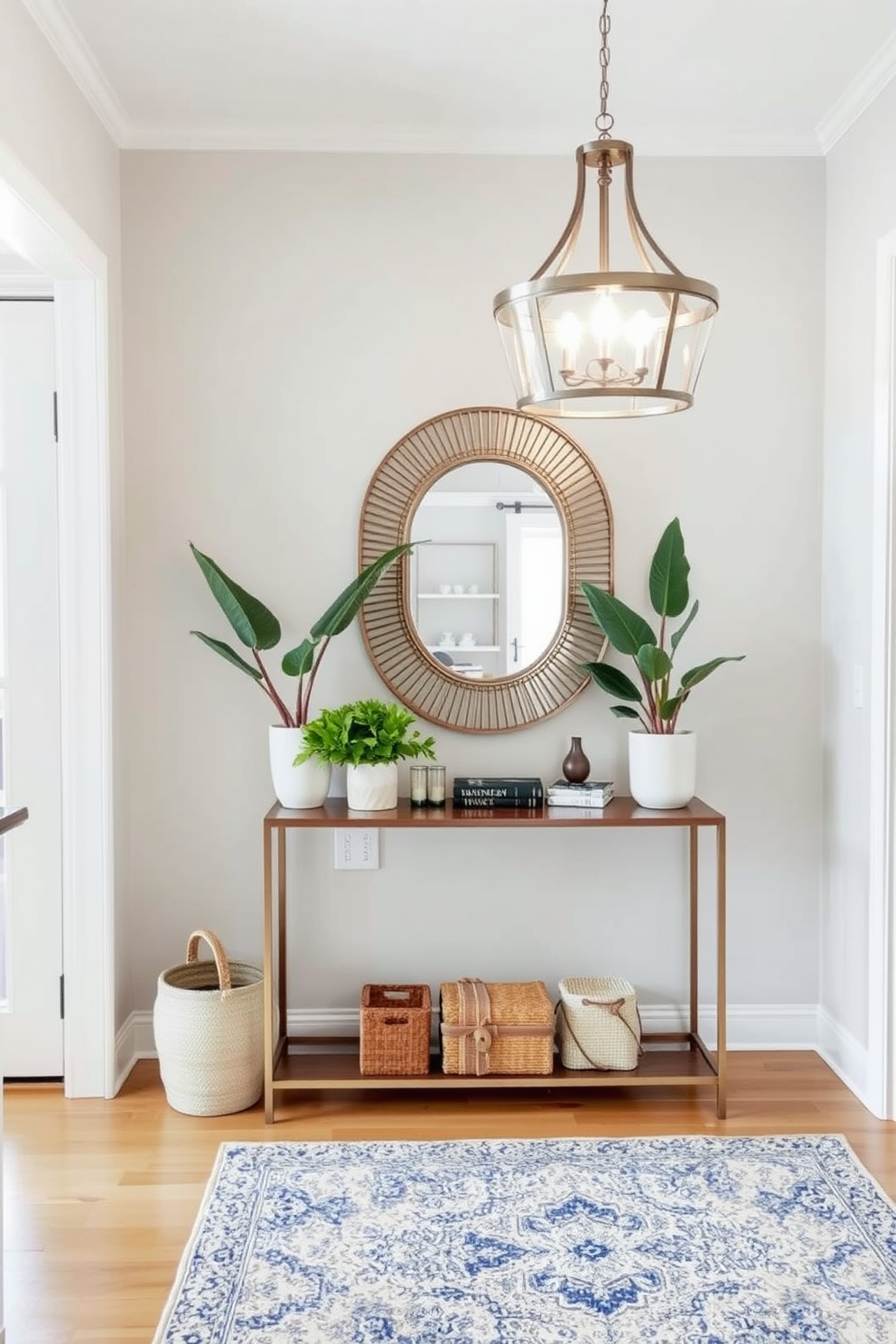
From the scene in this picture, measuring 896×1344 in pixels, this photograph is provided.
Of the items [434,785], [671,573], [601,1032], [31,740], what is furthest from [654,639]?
[31,740]

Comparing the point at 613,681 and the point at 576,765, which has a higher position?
the point at 613,681

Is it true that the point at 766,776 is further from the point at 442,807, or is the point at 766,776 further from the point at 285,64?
the point at 285,64

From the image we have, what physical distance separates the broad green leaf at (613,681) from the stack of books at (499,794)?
33 centimetres

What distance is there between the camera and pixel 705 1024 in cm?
347

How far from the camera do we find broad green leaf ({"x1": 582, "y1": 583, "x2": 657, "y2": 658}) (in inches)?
122

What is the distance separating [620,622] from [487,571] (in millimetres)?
478

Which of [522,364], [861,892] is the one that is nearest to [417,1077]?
[861,892]

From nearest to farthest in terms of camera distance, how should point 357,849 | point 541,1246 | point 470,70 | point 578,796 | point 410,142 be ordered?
point 541,1246
point 470,70
point 578,796
point 410,142
point 357,849

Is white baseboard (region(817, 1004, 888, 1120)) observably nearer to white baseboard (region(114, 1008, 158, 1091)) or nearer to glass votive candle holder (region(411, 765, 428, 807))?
glass votive candle holder (region(411, 765, 428, 807))

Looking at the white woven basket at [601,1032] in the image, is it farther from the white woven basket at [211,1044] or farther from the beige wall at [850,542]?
the white woven basket at [211,1044]

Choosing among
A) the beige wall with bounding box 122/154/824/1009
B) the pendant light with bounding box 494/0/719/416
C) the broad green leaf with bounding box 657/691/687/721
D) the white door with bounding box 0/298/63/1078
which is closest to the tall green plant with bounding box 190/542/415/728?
the beige wall with bounding box 122/154/824/1009

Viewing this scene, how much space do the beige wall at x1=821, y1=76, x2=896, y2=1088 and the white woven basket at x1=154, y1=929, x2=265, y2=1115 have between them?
1669 millimetres

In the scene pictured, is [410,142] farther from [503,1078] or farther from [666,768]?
[503,1078]

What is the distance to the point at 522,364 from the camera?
1776 millimetres
